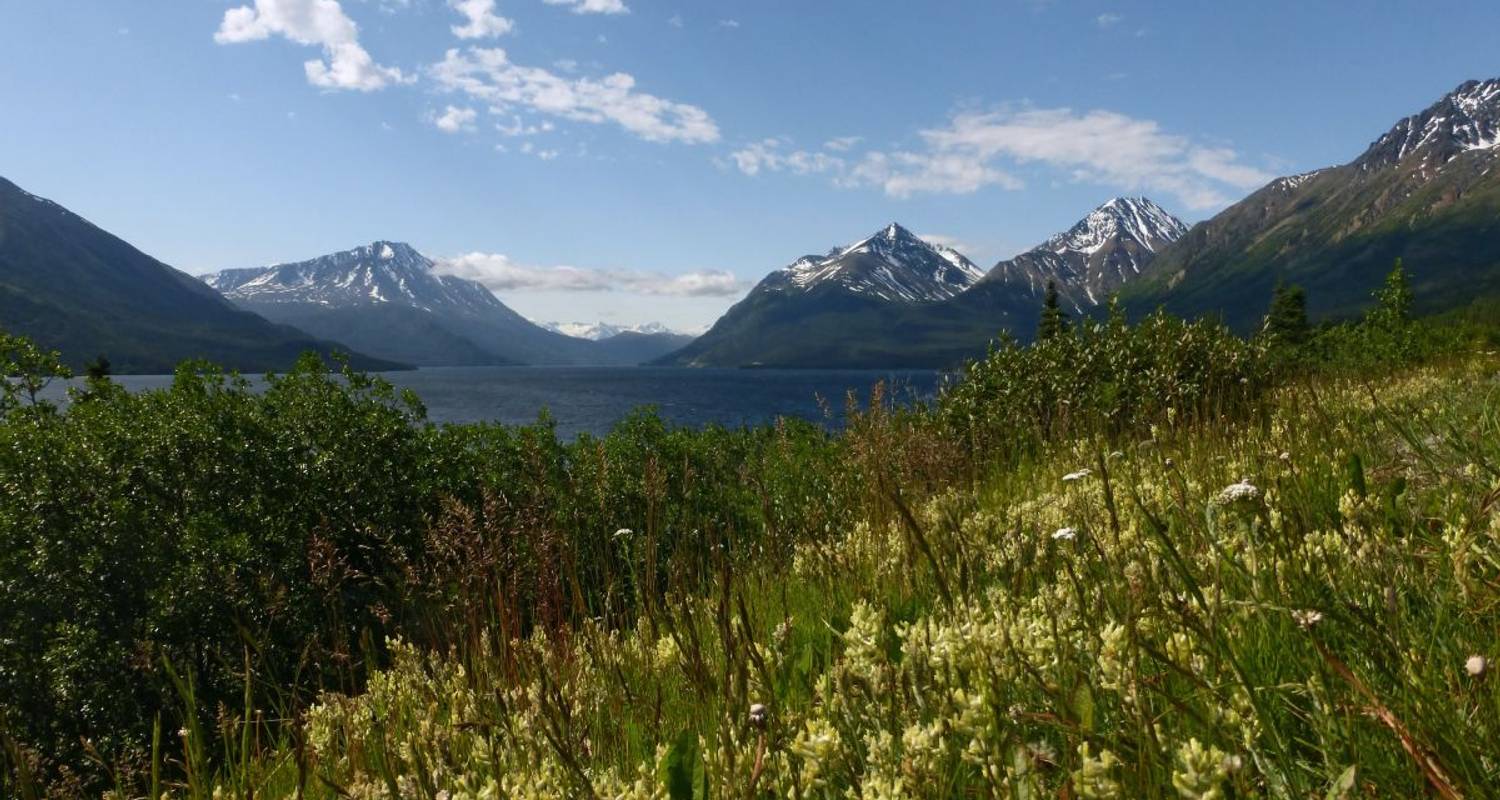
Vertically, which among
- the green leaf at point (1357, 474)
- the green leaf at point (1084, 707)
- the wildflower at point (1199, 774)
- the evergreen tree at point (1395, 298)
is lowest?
the green leaf at point (1084, 707)

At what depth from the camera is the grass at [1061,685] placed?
1733 mm

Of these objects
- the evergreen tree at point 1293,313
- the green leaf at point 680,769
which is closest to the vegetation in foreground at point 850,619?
the green leaf at point 680,769

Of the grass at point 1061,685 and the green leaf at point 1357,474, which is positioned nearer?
the grass at point 1061,685

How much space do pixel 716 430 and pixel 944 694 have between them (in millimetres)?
20423

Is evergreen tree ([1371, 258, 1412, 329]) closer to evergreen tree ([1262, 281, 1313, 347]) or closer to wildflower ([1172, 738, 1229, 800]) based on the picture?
evergreen tree ([1262, 281, 1313, 347])

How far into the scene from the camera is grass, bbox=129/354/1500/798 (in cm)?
173

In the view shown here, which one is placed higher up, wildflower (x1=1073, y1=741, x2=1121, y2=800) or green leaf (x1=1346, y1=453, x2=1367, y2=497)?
green leaf (x1=1346, y1=453, x2=1367, y2=497)

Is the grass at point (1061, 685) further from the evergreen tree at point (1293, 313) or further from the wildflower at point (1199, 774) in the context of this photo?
the evergreen tree at point (1293, 313)

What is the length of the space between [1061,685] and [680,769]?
1147mm

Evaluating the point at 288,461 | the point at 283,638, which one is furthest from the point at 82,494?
the point at 283,638

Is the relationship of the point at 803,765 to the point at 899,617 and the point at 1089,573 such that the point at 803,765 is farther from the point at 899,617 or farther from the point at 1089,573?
the point at 899,617

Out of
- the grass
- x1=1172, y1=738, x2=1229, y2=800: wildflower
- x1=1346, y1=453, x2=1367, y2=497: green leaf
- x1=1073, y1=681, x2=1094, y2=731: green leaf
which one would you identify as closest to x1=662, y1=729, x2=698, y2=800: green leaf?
the grass

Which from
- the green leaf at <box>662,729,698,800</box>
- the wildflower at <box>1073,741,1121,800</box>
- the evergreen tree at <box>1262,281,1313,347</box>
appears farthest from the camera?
the evergreen tree at <box>1262,281,1313,347</box>

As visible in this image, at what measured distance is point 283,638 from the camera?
11617 mm
